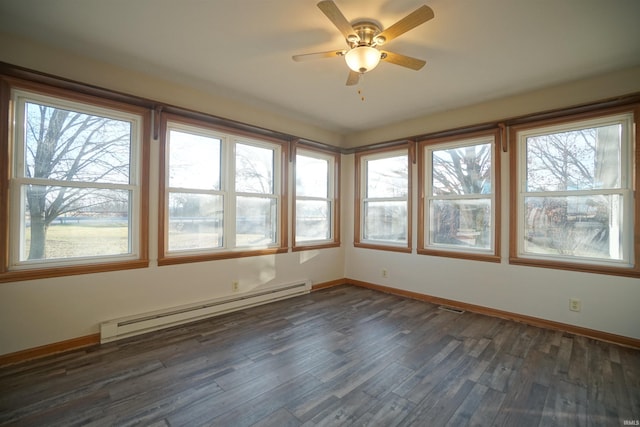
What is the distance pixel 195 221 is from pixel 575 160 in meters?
4.36

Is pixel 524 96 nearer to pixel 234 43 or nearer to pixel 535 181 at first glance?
pixel 535 181

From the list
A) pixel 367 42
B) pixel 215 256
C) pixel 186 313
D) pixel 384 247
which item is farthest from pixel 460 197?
pixel 186 313

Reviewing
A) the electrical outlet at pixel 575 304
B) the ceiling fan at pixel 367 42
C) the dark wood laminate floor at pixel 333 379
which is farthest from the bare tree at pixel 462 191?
the ceiling fan at pixel 367 42

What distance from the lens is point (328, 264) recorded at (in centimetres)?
491

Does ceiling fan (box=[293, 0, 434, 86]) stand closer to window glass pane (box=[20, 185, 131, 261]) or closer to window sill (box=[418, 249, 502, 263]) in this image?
window glass pane (box=[20, 185, 131, 261])

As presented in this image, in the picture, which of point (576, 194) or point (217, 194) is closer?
point (576, 194)

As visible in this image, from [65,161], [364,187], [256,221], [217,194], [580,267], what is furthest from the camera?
[364,187]

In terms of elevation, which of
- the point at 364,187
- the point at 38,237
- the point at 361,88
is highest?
the point at 361,88

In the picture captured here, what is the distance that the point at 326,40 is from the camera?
7.89 ft

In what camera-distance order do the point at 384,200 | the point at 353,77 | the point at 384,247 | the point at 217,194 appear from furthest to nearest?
the point at 384,200
the point at 384,247
the point at 217,194
the point at 353,77

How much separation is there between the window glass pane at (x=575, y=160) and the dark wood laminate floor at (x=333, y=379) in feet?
5.33

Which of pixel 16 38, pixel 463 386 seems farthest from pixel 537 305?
pixel 16 38

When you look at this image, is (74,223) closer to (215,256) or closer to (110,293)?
(110,293)

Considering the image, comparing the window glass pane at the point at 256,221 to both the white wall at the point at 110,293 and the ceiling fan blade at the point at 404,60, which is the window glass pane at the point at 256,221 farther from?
the ceiling fan blade at the point at 404,60
